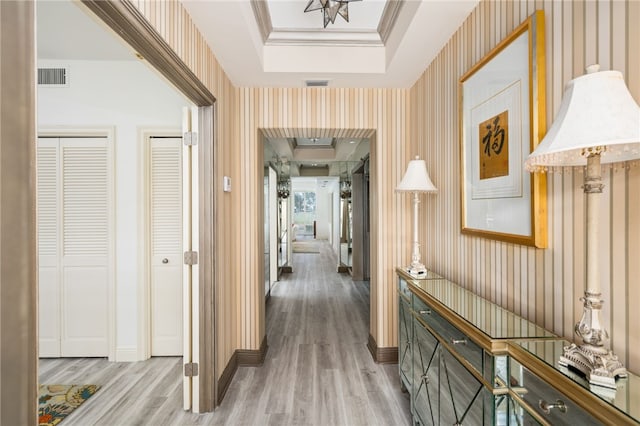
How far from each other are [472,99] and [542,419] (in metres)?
→ 1.63

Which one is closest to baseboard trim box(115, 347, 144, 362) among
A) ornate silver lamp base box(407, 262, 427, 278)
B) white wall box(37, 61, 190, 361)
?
white wall box(37, 61, 190, 361)

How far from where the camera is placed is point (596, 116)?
76 centimetres

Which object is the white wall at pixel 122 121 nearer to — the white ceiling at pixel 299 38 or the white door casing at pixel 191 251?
the white ceiling at pixel 299 38

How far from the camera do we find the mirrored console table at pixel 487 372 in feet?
2.74

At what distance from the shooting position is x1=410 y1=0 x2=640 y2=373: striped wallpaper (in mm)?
952

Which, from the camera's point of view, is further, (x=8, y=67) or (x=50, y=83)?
(x=50, y=83)

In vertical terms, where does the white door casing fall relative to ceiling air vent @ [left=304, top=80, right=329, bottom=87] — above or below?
below

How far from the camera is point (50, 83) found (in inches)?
118

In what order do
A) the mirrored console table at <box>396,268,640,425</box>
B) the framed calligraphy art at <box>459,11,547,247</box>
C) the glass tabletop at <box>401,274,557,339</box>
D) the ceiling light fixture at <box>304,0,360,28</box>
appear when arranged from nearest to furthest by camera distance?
the mirrored console table at <box>396,268,640,425</box> < the glass tabletop at <box>401,274,557,339</box> < the framed calligraphy art at <box>459,11,547,247</box> < the ceiling light fixture at <box>304,0,360,28</box>

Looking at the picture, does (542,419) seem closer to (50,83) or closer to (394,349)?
(394,349)

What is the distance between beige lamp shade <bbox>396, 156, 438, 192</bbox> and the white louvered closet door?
291 cm

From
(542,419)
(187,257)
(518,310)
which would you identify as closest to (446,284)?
(518,310)

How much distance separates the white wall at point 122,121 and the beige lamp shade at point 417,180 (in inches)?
92.7

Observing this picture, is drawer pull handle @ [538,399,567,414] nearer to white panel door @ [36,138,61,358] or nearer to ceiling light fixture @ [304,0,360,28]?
ceiling light fixture @ [304,0,360,28]
